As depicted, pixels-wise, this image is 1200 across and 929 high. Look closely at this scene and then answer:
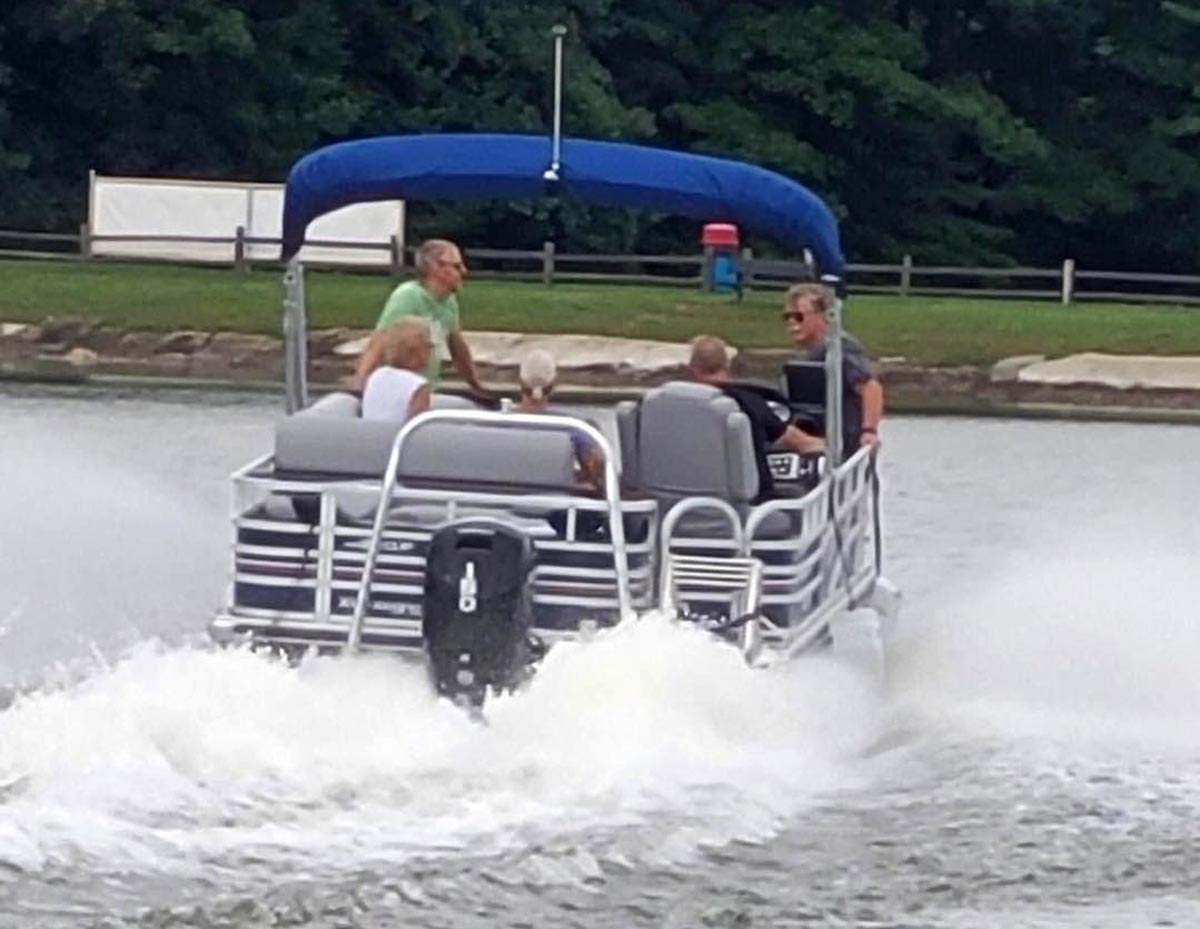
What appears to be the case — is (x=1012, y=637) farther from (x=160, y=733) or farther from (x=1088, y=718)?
(x=160, y=733)

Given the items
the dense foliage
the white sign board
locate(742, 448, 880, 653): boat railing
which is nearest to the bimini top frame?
locate(742, 448, 880, 653): boat railing

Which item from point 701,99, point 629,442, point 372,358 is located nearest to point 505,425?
point 629,442

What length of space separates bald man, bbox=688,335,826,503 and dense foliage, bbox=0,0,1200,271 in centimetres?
3290

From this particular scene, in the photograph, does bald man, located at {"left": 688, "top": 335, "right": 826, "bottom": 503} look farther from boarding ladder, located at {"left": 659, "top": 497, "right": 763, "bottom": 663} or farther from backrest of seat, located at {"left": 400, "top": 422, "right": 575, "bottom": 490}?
backrest of seat, located at {"left": 400, "top": 422, "right": 575, "bottom": 490}

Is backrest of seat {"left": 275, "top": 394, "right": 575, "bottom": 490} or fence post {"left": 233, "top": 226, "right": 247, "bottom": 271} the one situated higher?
backrest of seat {"left": 275, "top": 394, "right": 575, "bottom": 490}

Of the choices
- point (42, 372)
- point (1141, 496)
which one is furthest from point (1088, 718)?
point (42, 372)

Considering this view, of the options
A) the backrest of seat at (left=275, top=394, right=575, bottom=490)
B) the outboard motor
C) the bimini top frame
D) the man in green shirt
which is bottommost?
the outboard motor

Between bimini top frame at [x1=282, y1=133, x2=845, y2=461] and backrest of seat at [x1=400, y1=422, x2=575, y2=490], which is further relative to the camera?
bimini top frame at [x1=282, y1=133, x2=845, y2=461]

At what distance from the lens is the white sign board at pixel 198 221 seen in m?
43.0

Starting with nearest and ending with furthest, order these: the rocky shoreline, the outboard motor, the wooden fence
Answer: the outboard motor → the rocky shoreline → the wooden fence

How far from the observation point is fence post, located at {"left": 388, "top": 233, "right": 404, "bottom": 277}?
138ft

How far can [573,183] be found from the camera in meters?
13.7

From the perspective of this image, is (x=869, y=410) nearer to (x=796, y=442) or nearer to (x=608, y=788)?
(x=796, y=442)

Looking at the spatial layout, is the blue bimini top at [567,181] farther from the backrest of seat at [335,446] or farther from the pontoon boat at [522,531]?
the backrest of seat at [335,446]
